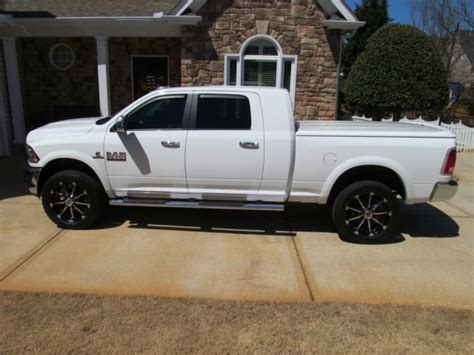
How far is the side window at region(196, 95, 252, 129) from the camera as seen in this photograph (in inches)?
215

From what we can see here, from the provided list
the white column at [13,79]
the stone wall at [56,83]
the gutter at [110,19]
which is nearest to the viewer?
the gutter at [110,19]

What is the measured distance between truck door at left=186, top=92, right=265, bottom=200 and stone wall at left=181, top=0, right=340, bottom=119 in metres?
5.39

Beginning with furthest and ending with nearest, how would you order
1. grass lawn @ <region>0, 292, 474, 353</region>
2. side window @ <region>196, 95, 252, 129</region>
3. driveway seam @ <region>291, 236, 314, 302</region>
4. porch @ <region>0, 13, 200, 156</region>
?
1. porch @ <region>0, 13, 200, 156</region>
2. side window @ <region>196, 95, 252, 129</region>
3. driveway seam @ <region>291, 236, 314, 302</region>
4. grass lawn @ <region>0, 292, 474, 353</region>

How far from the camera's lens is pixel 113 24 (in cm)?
1054

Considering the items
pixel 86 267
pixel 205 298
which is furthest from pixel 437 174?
pixel 86 267

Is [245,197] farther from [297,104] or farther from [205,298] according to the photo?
[297,104]

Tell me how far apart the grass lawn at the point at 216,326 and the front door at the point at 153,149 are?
74.8 inches

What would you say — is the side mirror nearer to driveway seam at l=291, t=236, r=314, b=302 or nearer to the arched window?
driveway seam at l=291, t=236, r=314, b=302

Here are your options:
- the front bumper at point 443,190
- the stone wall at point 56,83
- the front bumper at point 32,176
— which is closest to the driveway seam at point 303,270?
the front bumper at point 443,190

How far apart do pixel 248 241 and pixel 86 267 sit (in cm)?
Answer: 197

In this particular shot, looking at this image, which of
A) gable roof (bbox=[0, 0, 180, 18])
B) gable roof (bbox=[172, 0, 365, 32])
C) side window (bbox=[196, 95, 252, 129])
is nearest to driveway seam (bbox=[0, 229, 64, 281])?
side window (bbox=[196, 95, 252, 129])

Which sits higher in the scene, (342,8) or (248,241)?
(342,8)

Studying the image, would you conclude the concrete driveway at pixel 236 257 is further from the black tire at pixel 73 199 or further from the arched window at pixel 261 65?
the arched window at pixel 261 65

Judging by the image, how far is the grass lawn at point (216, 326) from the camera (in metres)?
3.34
